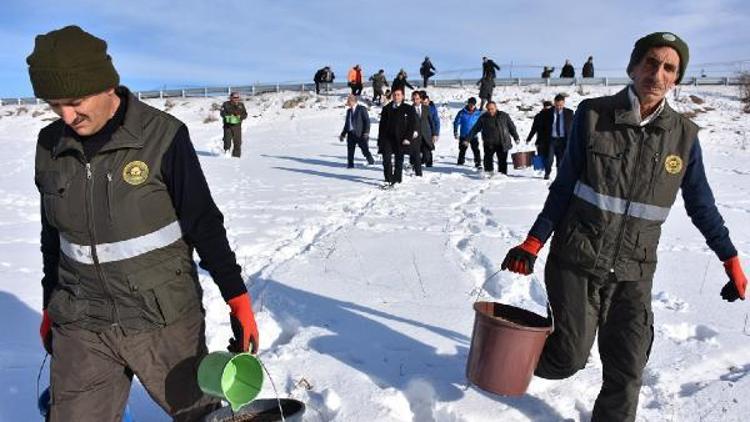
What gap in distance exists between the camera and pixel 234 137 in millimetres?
15305

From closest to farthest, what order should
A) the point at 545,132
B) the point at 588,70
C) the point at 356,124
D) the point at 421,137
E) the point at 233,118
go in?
the point at 545,132 → the point at 356,124 → the point at 421,137 → the point at 233,118 → the point at 588,70

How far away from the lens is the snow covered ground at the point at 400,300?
3139mm

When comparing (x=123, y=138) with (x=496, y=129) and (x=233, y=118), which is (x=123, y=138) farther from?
(x=233, y=118)

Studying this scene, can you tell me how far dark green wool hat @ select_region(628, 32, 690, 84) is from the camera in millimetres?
2477

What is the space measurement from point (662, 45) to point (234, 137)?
1372 centimetres

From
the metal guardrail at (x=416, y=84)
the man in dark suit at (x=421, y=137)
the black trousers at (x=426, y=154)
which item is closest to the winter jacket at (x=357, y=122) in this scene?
the man in dark suit at (x=421, y=137)

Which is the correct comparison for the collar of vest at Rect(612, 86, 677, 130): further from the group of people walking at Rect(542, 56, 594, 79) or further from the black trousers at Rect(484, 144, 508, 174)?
the group of people walking at Rect(542, 56, 594, 79)

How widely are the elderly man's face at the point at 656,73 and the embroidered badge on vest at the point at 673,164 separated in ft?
0.86

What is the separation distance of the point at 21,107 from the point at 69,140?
36.5 meters

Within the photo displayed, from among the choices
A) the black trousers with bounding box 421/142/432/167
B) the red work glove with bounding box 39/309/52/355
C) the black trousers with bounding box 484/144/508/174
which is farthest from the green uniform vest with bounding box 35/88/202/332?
the black trousers with bounding box 421/142/432/167

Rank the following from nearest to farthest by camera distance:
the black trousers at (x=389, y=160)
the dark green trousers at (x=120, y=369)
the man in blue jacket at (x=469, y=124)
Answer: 1. the dark green trousers at (x=120, y=369)
2. the black trousers at (x=389, y=160)
3. the man in blue jacket at (x=469, y=124)

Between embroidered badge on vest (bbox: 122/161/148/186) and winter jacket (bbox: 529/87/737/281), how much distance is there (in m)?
1.83

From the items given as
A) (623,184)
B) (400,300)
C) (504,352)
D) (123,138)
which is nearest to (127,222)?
(123,138)

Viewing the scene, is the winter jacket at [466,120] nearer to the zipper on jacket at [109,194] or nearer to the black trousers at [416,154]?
the black trousers at [416,154]
